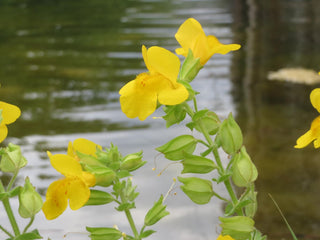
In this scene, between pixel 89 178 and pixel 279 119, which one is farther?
pixel 279 119

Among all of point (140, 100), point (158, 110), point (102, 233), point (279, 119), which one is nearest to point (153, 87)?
point (140, 100)

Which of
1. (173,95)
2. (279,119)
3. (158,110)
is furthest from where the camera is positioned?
(158,110)

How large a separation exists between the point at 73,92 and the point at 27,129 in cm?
64

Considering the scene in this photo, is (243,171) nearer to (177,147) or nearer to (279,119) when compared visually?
(177,147)

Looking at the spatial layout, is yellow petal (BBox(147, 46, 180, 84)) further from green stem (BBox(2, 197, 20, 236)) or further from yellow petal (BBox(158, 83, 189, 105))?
green stem (BBox(2, 197, 20, 236))

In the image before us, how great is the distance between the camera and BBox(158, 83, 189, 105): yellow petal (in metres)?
→ 0.42

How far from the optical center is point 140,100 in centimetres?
44

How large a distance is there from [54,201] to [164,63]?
13cm

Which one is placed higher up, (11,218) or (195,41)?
(195,41)

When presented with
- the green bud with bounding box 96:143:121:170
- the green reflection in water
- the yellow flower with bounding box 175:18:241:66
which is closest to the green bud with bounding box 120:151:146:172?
the green bud with bounding box 96:143:121:170

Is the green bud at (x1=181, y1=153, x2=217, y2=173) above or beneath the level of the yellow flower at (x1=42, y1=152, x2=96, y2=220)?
beneath

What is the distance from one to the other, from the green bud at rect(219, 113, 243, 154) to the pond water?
0.26ft

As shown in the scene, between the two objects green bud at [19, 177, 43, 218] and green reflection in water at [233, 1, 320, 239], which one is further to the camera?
green reflection in water at [233, 1, 320, 239]

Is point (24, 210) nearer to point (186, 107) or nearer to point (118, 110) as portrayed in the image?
point (186, 107)
